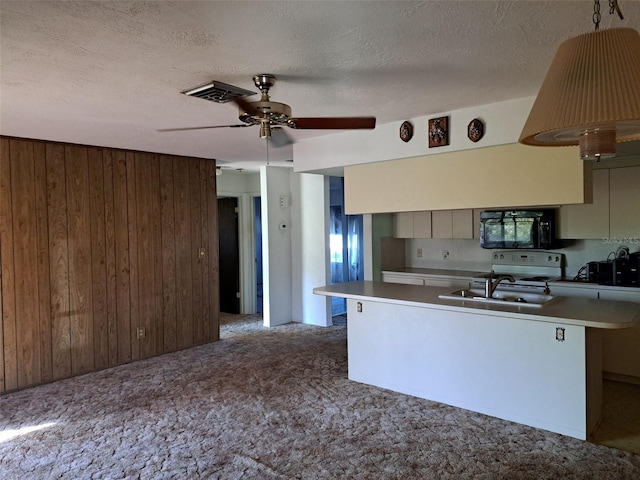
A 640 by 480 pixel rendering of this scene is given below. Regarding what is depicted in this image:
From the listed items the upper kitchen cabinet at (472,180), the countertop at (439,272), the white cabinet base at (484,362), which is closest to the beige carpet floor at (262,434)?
the white cabinet base at (484,362)

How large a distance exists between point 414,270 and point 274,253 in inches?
79.9

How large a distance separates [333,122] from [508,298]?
2.14 metres

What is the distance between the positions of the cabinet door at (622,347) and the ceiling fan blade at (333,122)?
280 centimetres

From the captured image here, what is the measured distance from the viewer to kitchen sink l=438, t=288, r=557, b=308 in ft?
11.3

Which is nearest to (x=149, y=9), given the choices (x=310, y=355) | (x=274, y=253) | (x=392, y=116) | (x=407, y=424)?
(x=392, y=116)

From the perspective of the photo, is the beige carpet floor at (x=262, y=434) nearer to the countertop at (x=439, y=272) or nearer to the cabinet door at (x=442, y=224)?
the countertop at (x=439, y=272)

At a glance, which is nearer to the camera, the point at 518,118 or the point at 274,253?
the point at 518,118

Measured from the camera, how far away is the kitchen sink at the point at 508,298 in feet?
11.3

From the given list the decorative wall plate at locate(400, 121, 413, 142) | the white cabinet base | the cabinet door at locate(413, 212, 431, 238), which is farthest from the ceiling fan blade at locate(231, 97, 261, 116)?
the cabinet door at locate(413, 212, 431, 238)

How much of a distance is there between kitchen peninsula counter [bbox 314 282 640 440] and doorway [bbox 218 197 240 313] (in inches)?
141

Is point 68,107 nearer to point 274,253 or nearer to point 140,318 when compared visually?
point 140,318

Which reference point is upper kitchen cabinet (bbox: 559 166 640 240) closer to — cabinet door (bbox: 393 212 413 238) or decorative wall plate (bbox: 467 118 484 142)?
decorative wall plate (bbox: 467 118 484 142)

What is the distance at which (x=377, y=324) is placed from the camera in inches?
158

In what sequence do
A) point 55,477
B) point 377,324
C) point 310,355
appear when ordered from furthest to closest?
point 310,355, point 377,324, point 55,477
